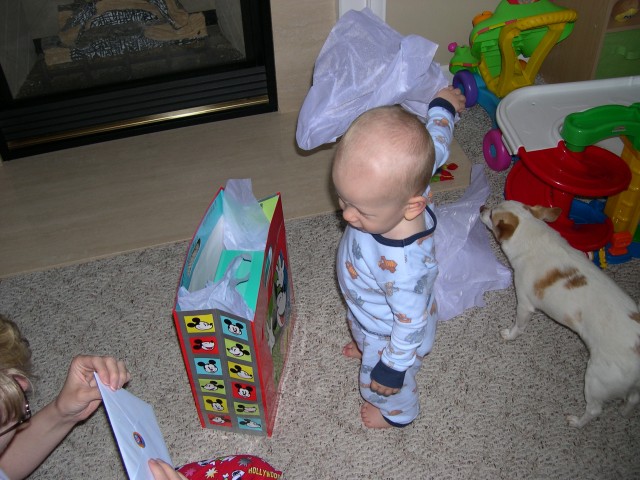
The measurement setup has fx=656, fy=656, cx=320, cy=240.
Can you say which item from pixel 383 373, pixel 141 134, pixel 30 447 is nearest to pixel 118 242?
pixel 141 134

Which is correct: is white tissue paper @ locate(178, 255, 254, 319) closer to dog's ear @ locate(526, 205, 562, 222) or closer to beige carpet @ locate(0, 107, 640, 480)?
beige carpet @ locate(0, 107, 640, 480)

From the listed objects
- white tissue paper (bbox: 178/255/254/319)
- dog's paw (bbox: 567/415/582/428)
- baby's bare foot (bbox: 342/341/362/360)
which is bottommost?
dog's paw (bbox: 567/415/582/428)

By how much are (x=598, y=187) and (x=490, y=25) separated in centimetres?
61

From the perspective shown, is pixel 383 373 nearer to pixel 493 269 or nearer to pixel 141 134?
pixel 493 269

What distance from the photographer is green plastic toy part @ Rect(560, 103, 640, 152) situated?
58.6 inches

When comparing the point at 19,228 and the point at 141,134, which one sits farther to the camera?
the point at 141,134

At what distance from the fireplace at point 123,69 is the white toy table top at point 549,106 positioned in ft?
2.50

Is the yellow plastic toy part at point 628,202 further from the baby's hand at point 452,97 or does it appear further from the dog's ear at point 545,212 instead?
the baby's hand at point 452,97

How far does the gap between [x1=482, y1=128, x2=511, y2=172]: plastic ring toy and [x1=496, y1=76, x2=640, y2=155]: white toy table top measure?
4 centimetres

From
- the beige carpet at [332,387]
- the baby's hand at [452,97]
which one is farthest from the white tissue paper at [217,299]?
the baby's hand at [452,97]

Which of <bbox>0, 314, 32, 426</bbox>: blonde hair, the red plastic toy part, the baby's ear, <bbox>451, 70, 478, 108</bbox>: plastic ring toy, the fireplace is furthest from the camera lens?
the fireplace

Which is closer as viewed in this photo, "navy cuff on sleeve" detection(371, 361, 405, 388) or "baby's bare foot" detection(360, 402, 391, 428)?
"navy cuff on sleeve" detection(371, 361, 405, 388)

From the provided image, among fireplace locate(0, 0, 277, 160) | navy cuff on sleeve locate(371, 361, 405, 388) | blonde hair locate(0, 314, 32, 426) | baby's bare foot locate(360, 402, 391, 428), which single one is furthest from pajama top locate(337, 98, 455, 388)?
fireplace locate(0, 0, 277, 160)

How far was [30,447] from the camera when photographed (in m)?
1.09
